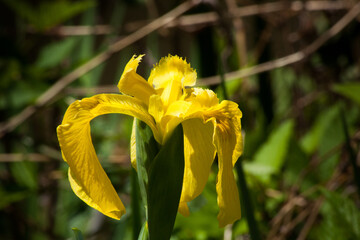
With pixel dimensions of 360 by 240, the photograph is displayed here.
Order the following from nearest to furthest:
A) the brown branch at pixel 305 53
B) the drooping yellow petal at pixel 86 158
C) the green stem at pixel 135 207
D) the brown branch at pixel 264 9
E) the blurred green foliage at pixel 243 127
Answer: the drooping yellow petal at pixel 86 158 < the green stem at pixel 135 207 < the blurred green foliage at pixel 243 127 < the brown branch at pixel 305 53 < the brown branch at pixel 264 9

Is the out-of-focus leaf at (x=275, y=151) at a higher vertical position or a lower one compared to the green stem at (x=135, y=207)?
higher

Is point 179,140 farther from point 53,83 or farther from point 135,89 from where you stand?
point 53,83

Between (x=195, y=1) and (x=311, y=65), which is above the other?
(x=195, y=1)

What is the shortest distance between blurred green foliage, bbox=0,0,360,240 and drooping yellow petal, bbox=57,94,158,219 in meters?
0.28

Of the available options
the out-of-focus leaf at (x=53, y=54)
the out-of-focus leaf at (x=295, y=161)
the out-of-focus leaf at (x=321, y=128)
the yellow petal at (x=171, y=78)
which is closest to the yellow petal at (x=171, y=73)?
the yellow petal at (x=171, y=78)

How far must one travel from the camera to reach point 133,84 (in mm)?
385

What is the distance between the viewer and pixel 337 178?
79 cm

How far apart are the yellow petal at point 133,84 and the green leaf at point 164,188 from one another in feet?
0.21

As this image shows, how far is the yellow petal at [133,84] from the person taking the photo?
38 centimetres

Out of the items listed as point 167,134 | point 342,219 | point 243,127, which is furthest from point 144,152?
point 243,127

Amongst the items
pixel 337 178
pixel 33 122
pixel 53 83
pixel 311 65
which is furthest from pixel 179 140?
pixel 33 122

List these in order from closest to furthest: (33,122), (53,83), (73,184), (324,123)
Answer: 1. (73,184)
2. (324,123)
3. (53,83)
4. (33,122)

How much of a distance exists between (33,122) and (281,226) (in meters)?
0.88

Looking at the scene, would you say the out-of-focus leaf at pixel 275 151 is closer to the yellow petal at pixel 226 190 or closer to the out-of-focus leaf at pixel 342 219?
the out-of-focus leaf at pixel 342 219
